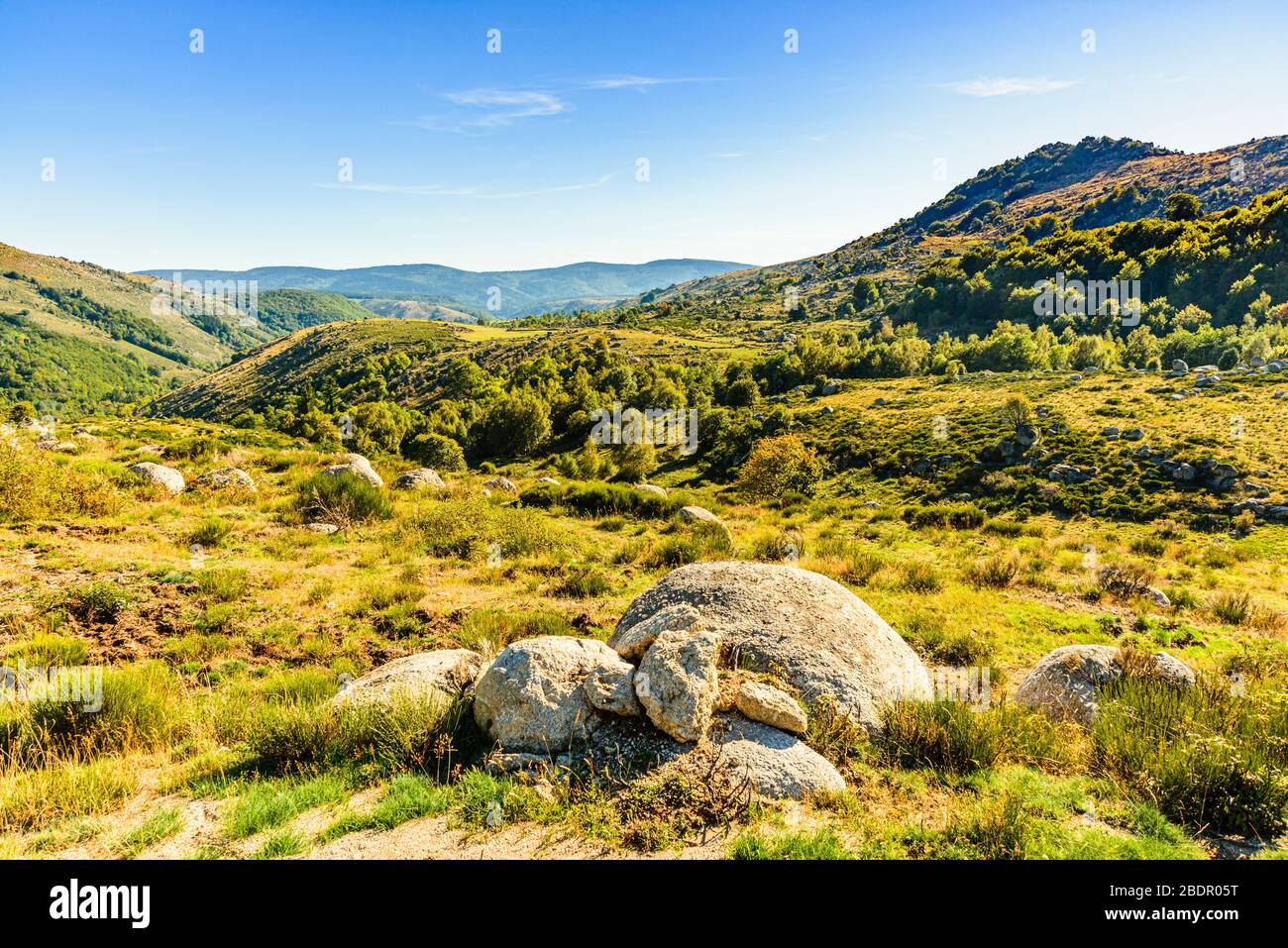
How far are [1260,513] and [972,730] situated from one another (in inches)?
1271

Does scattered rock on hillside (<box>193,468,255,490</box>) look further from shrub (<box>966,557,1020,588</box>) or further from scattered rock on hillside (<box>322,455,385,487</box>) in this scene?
shrub (<box>966,557,1020,588</box>)

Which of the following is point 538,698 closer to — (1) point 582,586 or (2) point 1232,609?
(1) point 582,586

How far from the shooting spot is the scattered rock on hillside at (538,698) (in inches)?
219

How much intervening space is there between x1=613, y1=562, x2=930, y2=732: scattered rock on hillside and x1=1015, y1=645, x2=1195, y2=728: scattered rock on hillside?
6.06ft

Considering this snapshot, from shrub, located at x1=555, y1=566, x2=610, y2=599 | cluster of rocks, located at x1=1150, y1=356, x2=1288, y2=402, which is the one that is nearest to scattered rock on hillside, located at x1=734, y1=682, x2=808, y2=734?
shrub, located at x1=555, y1=566, x2=610, y2=599

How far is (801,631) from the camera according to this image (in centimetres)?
707

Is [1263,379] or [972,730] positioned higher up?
[1263,379]

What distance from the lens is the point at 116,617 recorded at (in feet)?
30.4

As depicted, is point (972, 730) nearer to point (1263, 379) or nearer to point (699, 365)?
point (1263, 379)

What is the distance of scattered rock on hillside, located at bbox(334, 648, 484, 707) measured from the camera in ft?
20.5

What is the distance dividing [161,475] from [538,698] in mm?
18426

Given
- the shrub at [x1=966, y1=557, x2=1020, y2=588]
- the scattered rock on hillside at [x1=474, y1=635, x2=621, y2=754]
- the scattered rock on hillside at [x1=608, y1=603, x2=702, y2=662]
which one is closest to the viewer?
the scattered rock on hillside at [x1=474, y1=635, x2=621, y2=754]

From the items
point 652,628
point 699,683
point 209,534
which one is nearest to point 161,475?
point 209,534
